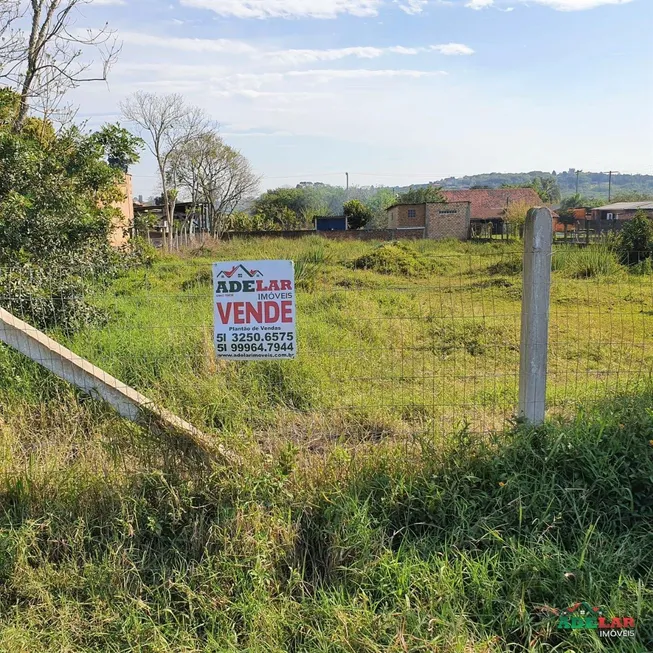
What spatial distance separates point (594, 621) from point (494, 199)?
5975 centimetres

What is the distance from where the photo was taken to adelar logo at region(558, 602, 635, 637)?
7.20ft

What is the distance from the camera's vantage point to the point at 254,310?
3.27 m

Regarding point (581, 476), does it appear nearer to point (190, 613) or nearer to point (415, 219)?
point (190, 613)

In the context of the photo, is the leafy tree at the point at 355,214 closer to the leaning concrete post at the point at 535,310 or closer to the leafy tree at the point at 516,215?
the leafy tree at the point at 516,215

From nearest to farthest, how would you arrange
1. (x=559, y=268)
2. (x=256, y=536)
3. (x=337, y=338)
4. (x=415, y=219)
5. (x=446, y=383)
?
(x=256, y=536), (x=446, y=383), (x=337, y=338), (x=559, y=268), (x=415, y=219)

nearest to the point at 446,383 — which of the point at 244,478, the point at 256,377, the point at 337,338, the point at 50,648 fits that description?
the point at 337,338

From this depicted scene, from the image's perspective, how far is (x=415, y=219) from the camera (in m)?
48.0

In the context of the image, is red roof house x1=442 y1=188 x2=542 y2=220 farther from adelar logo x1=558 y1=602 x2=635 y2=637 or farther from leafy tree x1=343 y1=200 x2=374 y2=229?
adelar logo x1=558 y1=602 x2=635 y2=637

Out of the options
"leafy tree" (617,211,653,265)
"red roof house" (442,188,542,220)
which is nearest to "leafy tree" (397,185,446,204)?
"red roof house" (442,188,542,220)

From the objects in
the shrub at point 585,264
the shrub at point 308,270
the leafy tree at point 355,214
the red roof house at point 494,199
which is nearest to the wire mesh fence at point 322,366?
the shrub at point 308,270

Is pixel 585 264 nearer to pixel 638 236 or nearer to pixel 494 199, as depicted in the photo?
pixel 638 236

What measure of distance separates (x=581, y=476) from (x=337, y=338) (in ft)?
13.2

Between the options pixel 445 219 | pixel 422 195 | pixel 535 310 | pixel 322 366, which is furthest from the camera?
pixel 422 195

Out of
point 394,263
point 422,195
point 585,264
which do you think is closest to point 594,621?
point 585,264
